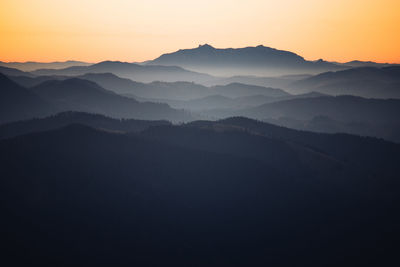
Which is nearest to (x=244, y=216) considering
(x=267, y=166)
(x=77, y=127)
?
(x=267, y=166)

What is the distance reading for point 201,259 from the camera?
89.6 metres

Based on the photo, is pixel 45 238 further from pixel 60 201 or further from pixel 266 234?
pixel 266 234

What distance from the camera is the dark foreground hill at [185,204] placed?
3526 inches

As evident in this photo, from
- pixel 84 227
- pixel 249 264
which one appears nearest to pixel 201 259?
pixel 249 264

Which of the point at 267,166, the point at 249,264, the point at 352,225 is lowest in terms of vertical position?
the point at 249,264

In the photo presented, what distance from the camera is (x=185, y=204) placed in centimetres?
10294

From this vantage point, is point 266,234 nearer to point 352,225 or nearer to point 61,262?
point 352,225

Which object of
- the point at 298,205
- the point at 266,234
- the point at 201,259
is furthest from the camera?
the point at 298,205

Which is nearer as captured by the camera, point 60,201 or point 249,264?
point 249,264

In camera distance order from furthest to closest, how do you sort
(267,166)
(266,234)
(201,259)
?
(267,166)
(266,234)
(201,259)

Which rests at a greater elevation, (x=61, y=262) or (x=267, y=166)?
(x=267, y=166)

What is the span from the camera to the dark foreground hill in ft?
294

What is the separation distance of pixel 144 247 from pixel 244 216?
24316 millimetres

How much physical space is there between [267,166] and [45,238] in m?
59.4
